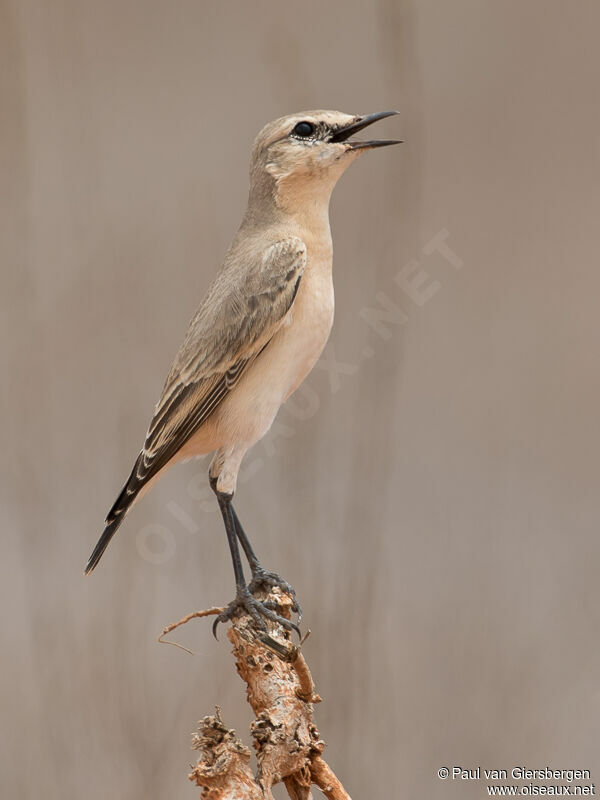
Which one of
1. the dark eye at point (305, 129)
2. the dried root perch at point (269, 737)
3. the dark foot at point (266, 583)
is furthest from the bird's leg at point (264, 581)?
the dark eye at point (305, 129)

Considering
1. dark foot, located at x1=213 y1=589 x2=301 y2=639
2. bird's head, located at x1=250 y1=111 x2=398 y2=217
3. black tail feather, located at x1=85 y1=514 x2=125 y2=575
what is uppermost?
bird's head, located at x1=250 y1=111 x2=398 y2=217

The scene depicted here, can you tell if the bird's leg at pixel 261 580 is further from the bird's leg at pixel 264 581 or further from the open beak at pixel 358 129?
the open beak at pixel 358 129

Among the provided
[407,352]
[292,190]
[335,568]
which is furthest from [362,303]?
[292,190]

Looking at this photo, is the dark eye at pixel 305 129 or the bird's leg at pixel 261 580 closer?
the dark eye at pixel 305 129

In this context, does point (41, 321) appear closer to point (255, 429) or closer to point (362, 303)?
point (362, 303)

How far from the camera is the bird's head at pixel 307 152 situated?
2701 millimetres

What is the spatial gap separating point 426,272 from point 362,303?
0.54m

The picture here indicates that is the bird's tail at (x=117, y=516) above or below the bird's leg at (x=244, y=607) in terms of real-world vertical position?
above
